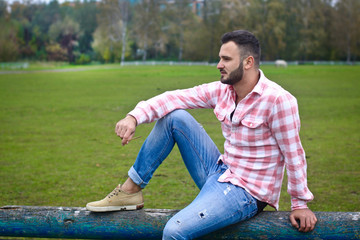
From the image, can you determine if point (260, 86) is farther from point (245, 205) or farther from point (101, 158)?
point (101, 158)

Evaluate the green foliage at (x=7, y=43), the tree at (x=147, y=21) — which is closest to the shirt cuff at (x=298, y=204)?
the green foliage at (x=7, y=43)

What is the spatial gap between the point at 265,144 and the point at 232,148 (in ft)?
0.73

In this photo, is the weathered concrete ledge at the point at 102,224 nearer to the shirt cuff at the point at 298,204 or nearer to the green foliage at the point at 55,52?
the shirt cuff at the point at 298,204

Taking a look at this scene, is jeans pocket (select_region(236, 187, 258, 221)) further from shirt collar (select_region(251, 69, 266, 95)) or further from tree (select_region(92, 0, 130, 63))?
tree (select_region(92, 0, 130, 63))

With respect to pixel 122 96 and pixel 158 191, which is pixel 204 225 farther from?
pixel 122 96

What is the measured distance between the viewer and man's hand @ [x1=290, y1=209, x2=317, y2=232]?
2559 mm

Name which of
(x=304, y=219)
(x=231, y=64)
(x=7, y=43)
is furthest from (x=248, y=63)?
(x=7, y=43)

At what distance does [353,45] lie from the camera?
6956 cm

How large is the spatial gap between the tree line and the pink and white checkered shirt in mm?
61491

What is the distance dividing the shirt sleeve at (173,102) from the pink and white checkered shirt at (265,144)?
0.22 m

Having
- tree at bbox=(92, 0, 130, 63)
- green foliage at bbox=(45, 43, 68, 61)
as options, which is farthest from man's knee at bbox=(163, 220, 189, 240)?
tree at bbox=(92, 0, 130, 63)

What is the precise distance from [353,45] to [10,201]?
2790 inches

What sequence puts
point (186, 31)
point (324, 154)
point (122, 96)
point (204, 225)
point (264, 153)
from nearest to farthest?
1. point (204, 225)
2. point (264, 153)
3. point (324, 154)
4. point (122, 96)
5. point (186, 31)

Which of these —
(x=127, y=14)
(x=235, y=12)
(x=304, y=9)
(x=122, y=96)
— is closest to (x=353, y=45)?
(x=304, y=9)
